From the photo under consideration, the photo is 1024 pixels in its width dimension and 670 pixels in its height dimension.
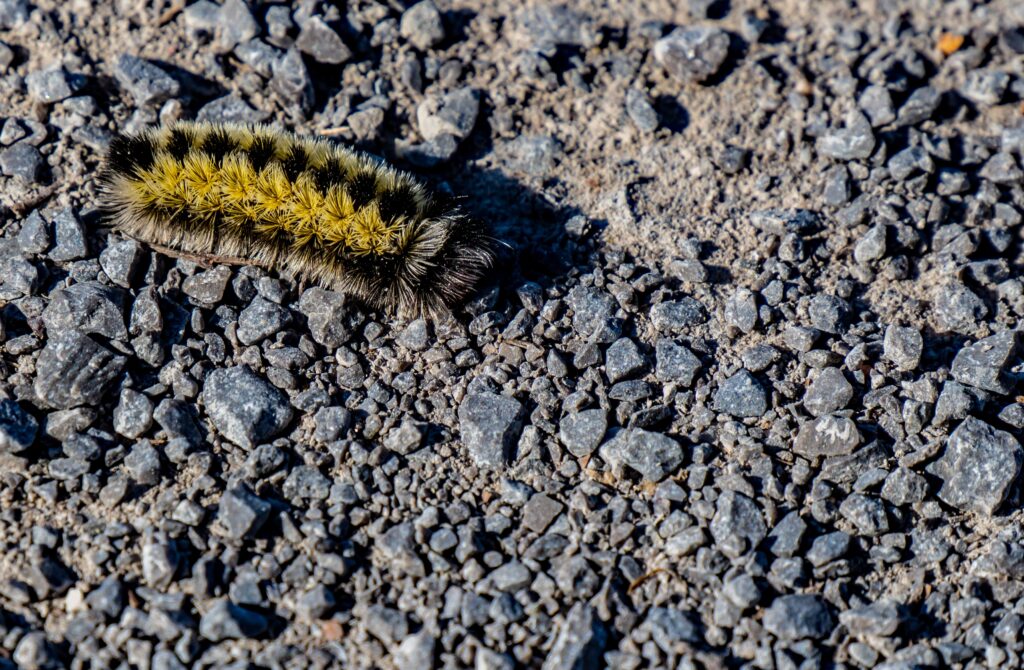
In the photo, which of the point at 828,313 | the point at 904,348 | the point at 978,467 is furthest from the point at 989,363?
the point at 828,313

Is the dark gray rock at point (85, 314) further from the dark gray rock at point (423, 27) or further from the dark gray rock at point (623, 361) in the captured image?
the dark gray rock at point (423, 27)

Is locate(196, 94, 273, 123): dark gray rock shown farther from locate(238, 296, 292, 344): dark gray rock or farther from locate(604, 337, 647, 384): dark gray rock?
locate(604, 337, 647, 384): dark gray rock

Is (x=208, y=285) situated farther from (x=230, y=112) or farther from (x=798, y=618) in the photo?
(x=798, y=618)

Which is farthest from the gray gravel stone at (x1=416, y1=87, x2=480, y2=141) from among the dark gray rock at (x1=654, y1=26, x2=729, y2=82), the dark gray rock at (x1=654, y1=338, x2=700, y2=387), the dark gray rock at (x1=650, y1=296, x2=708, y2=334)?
the dark gray rock at (x1=654, y1=338, x2=700, y2=387)

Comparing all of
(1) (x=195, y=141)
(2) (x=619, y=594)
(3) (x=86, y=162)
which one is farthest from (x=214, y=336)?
(2) (x=619, y=594)

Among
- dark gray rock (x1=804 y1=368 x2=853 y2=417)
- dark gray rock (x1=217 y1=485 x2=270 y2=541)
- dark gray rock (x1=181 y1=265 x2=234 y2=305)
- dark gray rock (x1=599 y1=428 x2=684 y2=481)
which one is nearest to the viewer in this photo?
dark gray rock (x1=217 y1=485 x2=270 y2=541)
